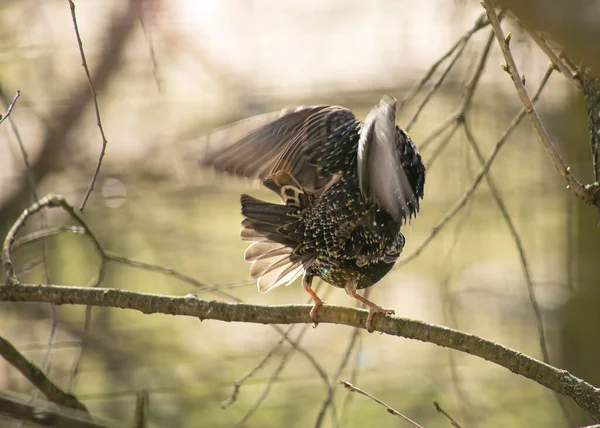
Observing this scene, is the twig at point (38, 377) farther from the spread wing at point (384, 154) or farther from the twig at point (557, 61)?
the twig at point (557, 61)

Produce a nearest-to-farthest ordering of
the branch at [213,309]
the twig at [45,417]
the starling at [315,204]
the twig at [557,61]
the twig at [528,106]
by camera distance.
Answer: the twig at [45,417] < the twig at [528,106] < the twig at [557,61] < the branch at [213,309] < the starling at [315,204]

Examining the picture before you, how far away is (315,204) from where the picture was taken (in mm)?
2600

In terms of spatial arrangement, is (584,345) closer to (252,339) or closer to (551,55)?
(551,55)

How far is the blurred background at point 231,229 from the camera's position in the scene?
4.76 m

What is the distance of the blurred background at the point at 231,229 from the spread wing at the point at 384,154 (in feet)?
2.21

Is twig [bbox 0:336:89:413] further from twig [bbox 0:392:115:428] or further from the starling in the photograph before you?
the starling

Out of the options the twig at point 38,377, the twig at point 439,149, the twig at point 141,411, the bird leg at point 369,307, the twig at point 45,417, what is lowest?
the twig at point 45,417

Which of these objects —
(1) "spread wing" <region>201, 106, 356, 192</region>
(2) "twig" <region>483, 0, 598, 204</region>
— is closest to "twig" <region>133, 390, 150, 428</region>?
(1) "spread wing" <region>201, 106, 356, 192</region>

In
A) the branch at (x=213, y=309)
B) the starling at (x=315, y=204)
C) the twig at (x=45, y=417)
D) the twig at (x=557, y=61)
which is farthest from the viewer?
the starling at (x=315, y=204)

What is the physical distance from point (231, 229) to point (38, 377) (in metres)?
5.51

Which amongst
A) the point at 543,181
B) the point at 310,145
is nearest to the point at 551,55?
the point at 310,145

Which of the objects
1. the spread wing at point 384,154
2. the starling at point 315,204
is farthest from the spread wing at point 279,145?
the spread wing at point 384,154

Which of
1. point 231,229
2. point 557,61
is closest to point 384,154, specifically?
point 557,61

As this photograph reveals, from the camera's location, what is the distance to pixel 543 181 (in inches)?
289
